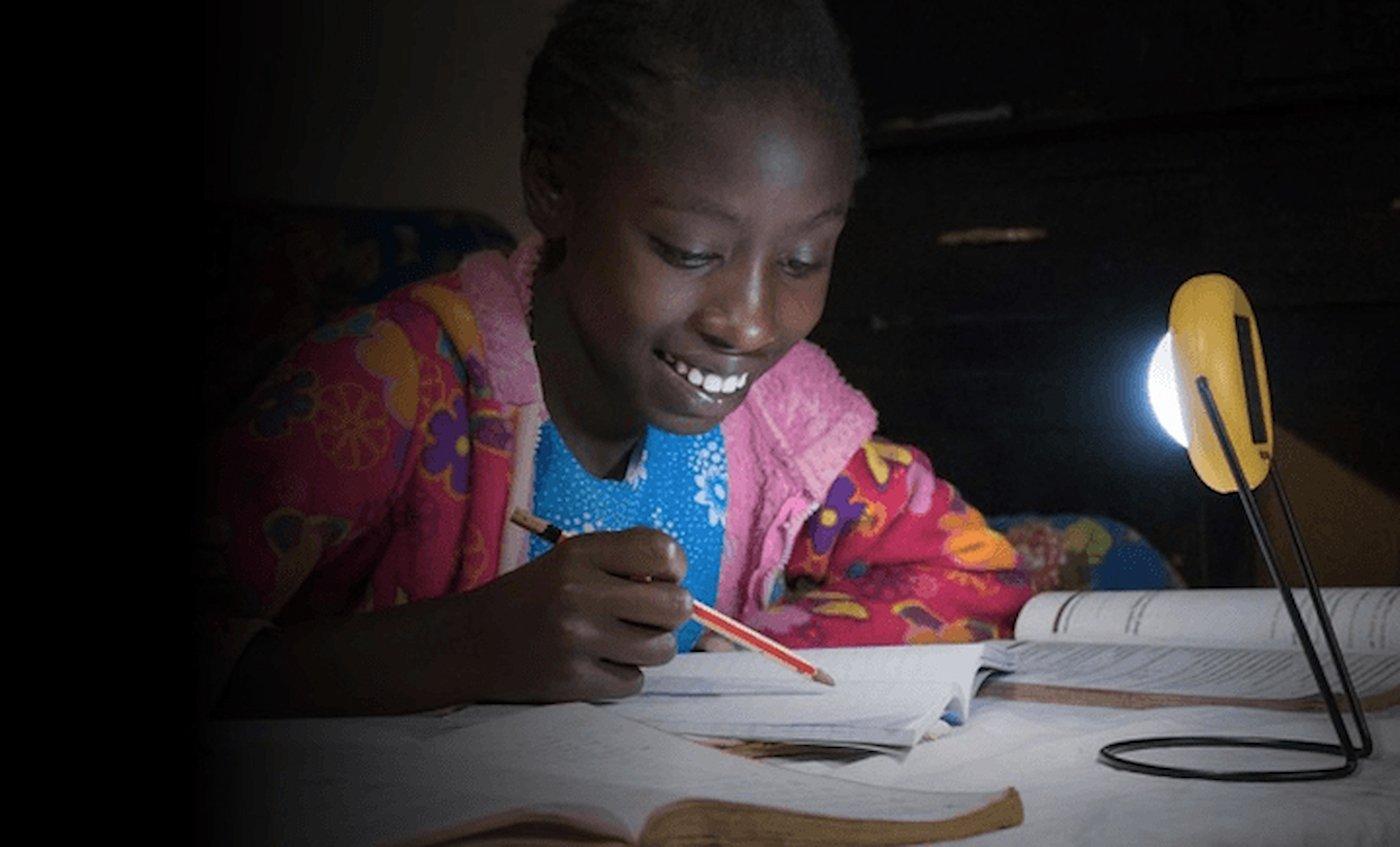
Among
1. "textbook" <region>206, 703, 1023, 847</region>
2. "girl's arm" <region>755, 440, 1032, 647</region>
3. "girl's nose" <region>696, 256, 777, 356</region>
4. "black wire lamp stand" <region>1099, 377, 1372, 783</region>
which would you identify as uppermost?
"girl's nose" <region>696, 256, 777, 356</region>

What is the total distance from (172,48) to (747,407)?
22.8 inches

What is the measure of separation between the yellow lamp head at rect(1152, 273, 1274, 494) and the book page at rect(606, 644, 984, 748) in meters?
0.11

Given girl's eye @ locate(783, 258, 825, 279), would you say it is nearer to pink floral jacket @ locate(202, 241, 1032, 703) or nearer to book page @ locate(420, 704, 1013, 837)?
pink floral jacket @ locate(202, 241, 1032, 703)

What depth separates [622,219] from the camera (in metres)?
0.62

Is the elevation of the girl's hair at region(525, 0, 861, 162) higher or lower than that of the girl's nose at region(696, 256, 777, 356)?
higher

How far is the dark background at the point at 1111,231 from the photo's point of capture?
112cm

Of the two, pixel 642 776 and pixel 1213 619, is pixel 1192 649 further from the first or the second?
pixel 642 776

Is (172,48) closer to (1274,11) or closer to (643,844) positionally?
(643,844)

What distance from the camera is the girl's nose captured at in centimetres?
60

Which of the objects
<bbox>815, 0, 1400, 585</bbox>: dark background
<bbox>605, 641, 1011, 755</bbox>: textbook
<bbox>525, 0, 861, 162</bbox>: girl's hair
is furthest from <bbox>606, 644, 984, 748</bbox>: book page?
<bbox>815, 0, 1400, 585</bbox>: dark background

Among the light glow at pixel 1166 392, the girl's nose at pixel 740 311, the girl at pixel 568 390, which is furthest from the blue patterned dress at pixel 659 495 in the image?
the light glow at pixel 1166 392

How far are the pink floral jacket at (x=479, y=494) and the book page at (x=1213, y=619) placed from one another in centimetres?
4

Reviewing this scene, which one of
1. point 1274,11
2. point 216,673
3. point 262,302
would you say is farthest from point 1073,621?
point 1274,11

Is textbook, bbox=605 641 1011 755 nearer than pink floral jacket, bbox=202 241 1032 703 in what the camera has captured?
Yes
